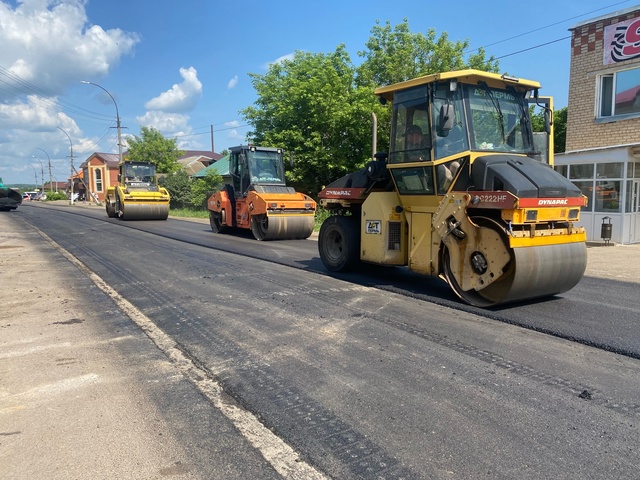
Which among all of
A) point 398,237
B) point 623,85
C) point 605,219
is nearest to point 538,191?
point 398,237

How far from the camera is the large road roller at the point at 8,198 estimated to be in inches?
1351

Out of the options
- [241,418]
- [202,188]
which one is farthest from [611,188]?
[202,188]

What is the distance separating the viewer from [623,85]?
15.1 m

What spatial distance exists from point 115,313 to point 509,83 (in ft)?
20.6

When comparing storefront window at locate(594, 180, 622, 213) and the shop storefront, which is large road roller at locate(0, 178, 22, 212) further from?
storefront window at locate(594, 180, 622, 213)

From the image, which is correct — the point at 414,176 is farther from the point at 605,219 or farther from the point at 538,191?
the point at 605,219

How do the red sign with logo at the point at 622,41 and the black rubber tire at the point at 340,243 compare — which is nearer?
the black rubber tire at the point at 340,243

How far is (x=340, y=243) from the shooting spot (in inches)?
361

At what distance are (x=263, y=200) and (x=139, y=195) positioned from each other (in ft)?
34.9

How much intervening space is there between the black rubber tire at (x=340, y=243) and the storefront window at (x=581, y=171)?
946 centimetres

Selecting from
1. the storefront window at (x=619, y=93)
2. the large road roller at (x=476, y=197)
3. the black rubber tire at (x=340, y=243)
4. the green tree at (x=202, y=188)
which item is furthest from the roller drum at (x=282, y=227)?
the green tree at (x=202, y=188)

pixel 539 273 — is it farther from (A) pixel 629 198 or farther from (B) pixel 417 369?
(A) pixel 629 198

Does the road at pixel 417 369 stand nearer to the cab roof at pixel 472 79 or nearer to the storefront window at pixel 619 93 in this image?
the cab roof at pixel 472 79

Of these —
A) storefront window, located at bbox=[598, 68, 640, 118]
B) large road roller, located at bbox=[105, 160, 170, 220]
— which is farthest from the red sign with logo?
large road roller, located at bbox=[105, 160, 170, 220]
